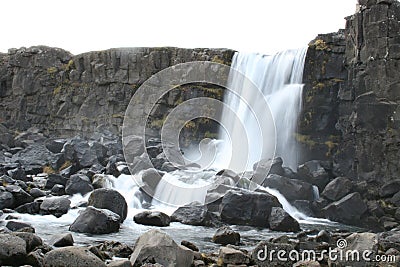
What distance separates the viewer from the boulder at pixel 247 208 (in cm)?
1571

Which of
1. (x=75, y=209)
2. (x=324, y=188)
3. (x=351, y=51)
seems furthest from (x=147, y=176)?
(x=351, y=51)

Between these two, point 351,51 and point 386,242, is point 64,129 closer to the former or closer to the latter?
point 351,51

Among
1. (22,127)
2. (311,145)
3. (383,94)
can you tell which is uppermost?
(383,94)

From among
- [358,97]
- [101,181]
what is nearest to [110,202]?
[101,181]

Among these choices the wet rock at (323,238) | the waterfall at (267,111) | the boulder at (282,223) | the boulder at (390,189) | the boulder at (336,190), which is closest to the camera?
the wet rock at (323,238)

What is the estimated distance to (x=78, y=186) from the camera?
19.4 m

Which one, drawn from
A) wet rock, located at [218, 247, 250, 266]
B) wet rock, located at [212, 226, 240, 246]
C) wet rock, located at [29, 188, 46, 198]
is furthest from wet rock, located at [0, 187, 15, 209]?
wet rock, located at [218, 247, 250, 266]

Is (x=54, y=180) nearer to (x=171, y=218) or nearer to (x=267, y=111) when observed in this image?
(x=171, y=218)

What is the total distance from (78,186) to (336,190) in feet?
34.1

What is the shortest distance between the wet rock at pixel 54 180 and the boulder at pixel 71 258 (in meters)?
12.8

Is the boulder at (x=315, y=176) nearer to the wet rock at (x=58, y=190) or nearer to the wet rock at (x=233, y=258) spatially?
the wet rock at (x=58, y=190)

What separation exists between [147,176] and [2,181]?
5763mm

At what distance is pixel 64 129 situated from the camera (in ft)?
143

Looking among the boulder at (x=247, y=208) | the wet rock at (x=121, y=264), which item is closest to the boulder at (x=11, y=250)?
the wet rock at (x=121, y=264)
